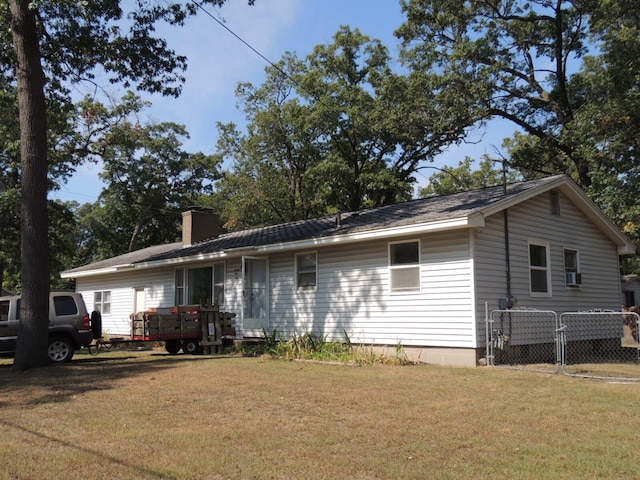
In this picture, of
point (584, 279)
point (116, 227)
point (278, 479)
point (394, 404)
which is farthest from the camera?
point (116, 227)

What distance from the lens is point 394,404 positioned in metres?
7.47

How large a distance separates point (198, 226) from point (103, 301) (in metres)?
6.15

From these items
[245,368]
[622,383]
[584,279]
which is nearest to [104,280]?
[245,368]

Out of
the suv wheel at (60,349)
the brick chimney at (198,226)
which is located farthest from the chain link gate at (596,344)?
the brick chimney at (198,226)

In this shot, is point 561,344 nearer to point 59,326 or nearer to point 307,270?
point 307,270

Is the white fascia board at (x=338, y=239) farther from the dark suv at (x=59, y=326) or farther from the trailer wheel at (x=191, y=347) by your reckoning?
the dark suv at (x=59, y=326)

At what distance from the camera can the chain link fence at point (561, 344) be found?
10.8 meters

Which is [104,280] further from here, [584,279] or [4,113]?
[584,279]

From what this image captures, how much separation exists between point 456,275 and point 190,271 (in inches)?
407

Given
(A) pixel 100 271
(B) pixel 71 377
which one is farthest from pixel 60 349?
(A) pixel 100 271

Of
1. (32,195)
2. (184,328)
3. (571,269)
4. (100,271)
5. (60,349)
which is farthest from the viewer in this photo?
(100,271)

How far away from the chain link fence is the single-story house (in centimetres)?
37

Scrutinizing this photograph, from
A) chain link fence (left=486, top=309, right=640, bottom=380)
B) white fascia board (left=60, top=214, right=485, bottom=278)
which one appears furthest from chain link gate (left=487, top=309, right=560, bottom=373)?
white fascia board (left=60, top=214, right=485, bottom=278)

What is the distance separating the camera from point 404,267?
1288 cm
